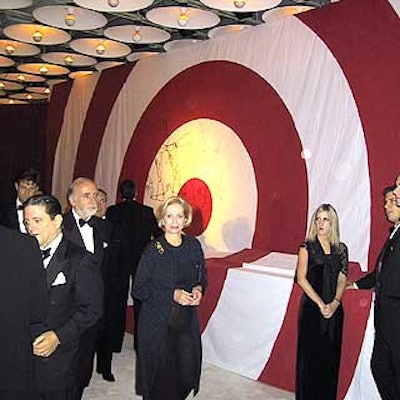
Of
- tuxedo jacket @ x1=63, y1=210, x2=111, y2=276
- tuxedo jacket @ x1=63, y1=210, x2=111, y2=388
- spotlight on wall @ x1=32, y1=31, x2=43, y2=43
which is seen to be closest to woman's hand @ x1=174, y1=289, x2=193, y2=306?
tuxedo jacket @ x1=63, y1=210, x2=111, y2=388

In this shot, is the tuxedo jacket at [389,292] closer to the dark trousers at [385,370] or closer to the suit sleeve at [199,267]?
the dark trousers at [385,370]

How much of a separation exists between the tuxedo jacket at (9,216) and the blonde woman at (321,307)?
2.16m

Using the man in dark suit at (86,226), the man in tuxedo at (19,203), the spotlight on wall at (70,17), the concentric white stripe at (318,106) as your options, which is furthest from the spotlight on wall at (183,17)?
the man in dark suit at (86,226)

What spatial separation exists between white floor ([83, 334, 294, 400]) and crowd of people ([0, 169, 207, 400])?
136 mm

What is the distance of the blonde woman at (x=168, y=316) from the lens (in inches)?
120

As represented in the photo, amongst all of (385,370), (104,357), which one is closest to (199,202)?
(104,357)

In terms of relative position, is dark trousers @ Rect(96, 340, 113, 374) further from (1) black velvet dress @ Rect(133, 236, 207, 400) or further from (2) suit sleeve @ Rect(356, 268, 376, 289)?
(2) suit sleeve @ Rect(356, 268, 376, 289)

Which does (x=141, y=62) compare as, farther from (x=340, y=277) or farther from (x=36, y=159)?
(x=36, y=159)

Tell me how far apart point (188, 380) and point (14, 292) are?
4.40 ft

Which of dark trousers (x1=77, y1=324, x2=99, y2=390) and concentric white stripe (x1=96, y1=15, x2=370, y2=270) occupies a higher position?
concentric white stripe (x1=96, y1=15, x2=370, y2=270)

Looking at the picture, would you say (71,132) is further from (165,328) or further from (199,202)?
(165,328)

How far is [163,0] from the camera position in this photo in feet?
18.8

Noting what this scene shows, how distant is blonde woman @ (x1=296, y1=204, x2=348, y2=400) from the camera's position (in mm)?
3609

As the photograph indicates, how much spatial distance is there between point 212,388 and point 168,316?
59.0 inches
